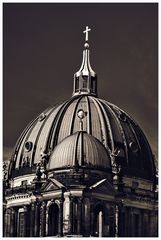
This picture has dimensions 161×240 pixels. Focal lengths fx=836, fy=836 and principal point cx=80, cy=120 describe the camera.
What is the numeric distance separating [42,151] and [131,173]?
4842 millimetres

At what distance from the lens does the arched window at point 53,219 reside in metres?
37.5

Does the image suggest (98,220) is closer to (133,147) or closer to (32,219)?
(32,219)

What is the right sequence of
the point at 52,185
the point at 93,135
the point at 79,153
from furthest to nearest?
the point at 93,135, the point at 79,153, the point at 52,185

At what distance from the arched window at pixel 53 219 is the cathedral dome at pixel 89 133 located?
4945mm

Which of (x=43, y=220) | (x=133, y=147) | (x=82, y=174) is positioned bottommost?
(x=43, y=220)

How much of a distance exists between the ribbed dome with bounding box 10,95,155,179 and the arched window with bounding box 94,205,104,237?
18.3 feet

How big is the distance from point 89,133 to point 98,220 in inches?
292

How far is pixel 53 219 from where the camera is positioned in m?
38.2

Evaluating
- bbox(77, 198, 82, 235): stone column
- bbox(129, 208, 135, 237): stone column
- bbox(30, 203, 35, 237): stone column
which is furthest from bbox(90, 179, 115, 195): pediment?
bbox(30, 203, 35, 237): stone column

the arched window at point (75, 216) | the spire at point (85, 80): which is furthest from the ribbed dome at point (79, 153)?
the spire at point (85, 80)

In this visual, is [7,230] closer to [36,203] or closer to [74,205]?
[36,203]

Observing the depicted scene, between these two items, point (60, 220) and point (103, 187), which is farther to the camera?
point (103, 187)

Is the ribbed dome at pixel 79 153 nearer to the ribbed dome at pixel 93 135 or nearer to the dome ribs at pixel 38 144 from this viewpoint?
the ribbed dome at pixel 93 135

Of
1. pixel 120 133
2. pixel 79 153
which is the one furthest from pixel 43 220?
pixel 120 133
